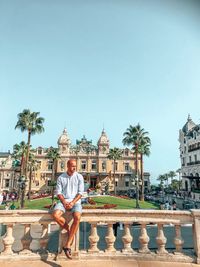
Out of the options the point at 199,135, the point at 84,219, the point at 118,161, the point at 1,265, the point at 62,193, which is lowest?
the point at 1,265

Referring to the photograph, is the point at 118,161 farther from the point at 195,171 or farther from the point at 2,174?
the point at 2,174

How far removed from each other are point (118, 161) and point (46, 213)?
65107mm

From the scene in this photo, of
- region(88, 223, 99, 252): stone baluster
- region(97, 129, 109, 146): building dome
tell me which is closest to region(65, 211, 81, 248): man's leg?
region(88, 223, 99, 252): stone baluster

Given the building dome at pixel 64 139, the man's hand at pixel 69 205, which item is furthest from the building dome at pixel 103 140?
the man's hand at pixel 69 205

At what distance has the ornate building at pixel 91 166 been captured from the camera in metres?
66.9

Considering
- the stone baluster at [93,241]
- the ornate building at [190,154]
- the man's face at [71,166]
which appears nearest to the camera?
the stone baluster at [93,241]

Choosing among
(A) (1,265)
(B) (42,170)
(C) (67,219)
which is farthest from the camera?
(B) (42,170)

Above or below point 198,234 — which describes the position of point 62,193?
above

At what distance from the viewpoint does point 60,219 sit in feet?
13.9

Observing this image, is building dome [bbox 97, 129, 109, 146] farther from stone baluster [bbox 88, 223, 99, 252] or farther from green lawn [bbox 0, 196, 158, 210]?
stone baluster [bbox 88, 223, 99, 252]

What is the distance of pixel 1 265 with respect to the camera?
415 cm

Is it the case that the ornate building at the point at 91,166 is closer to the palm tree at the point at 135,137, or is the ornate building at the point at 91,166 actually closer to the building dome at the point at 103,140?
the building dome at the point at 103,140

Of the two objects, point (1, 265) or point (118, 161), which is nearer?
point (1, 265)

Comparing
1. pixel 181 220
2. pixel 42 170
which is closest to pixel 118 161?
pixel 42 170
